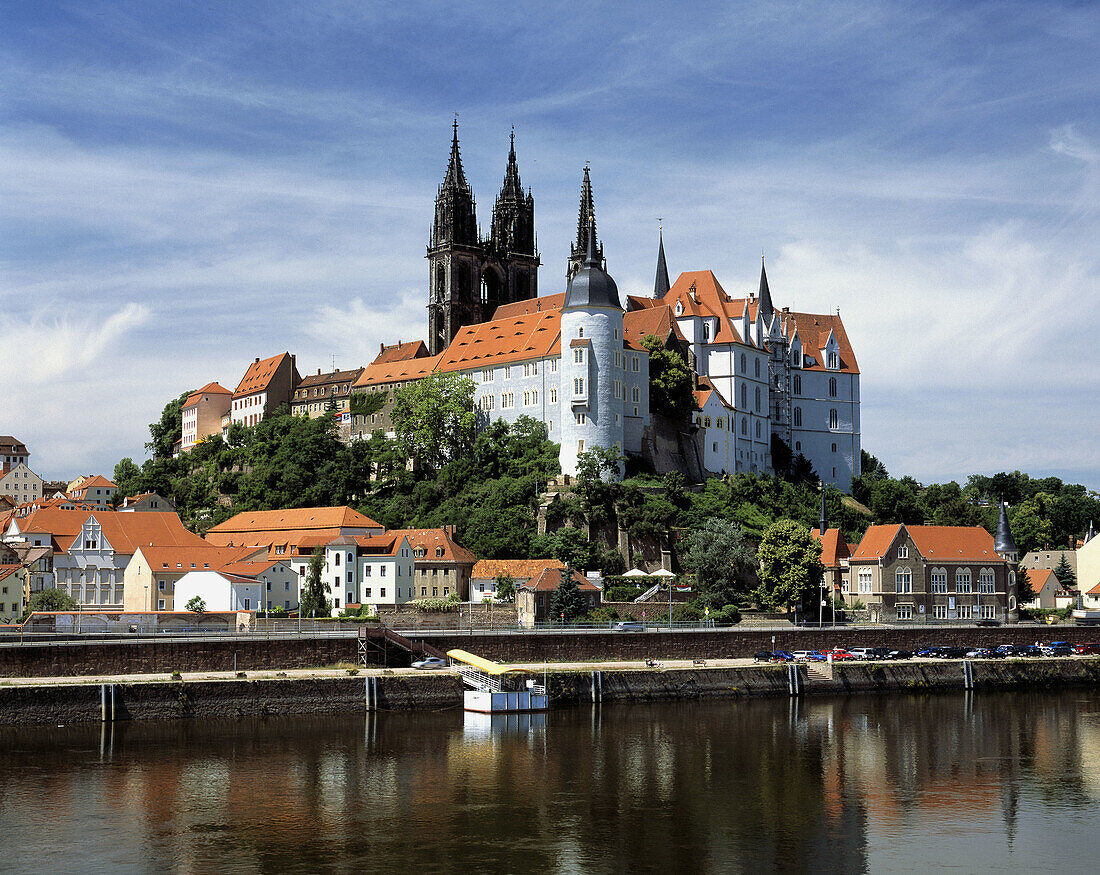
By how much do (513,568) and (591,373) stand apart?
68.0 ft

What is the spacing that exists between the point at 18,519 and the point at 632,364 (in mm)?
46390

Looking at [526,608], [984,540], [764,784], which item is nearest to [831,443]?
[984,540]

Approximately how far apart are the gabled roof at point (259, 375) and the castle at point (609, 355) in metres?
12.4

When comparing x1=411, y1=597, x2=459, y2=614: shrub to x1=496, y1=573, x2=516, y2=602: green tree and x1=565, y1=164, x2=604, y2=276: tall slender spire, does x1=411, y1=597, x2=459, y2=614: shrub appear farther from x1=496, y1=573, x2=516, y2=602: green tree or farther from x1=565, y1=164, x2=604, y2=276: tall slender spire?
x1=565, y1=164, x2=604, y2=276: tall slender spire

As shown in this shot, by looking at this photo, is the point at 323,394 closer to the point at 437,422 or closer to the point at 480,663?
the point at 437,422

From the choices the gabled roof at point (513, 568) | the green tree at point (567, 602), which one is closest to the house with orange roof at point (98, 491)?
the gabled roof at point (513, 568)

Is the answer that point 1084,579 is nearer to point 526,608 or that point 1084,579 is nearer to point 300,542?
point 526,608

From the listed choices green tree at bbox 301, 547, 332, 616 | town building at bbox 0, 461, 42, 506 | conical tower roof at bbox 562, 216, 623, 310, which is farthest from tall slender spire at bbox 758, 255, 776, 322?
town building at bbox 0, 461, 42, 506

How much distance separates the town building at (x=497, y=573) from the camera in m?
83.4

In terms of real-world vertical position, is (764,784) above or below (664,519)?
below

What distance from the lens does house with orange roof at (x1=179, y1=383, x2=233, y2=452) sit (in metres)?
140

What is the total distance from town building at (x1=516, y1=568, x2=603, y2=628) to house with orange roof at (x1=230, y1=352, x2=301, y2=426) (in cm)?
6196

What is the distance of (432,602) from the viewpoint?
8275cm

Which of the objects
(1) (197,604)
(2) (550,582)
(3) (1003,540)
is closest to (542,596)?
(2) (550,582)
